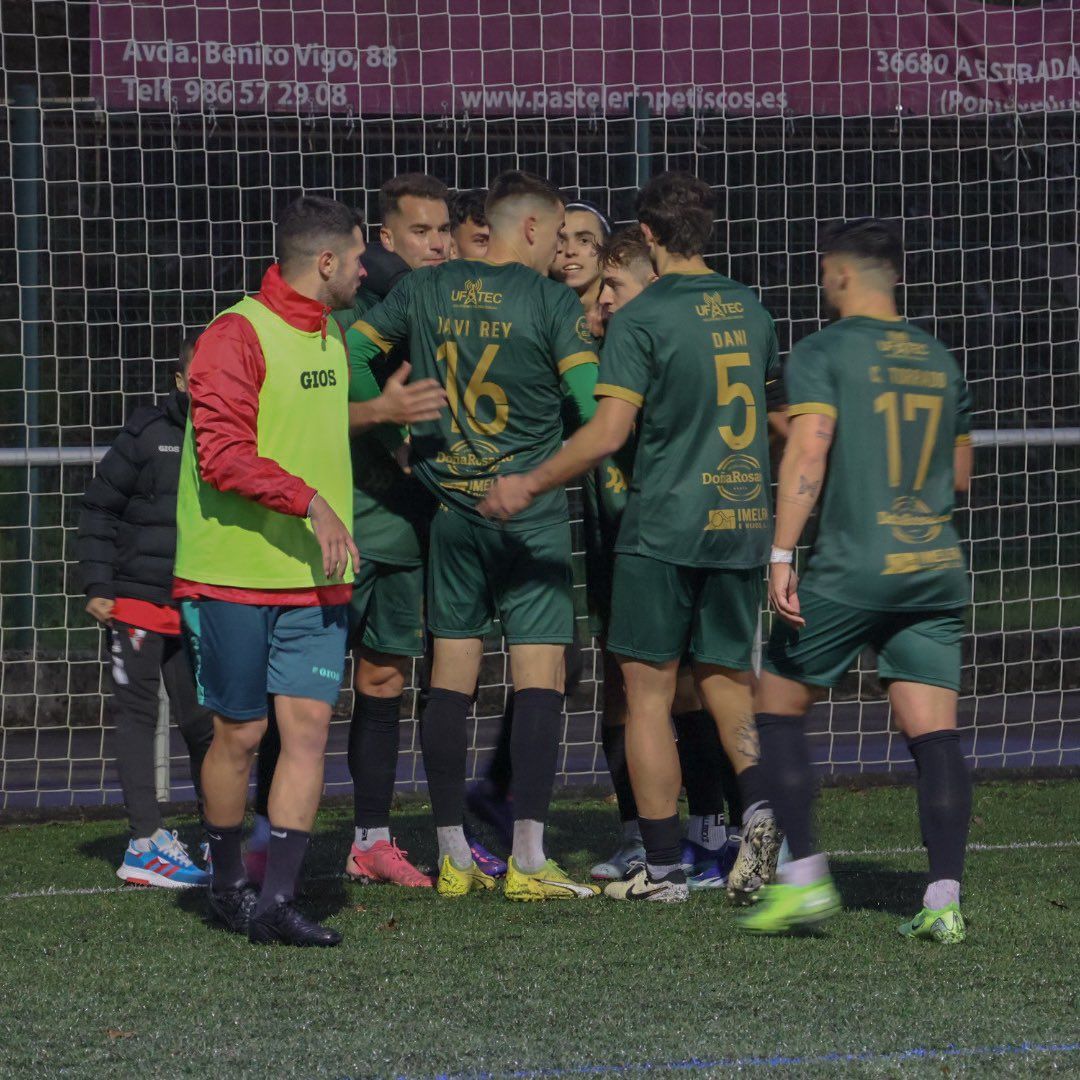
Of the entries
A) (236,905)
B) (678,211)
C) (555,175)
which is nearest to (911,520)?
(678,211)

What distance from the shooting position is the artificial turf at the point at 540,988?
12.7 ft

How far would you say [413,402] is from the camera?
5.20 meters

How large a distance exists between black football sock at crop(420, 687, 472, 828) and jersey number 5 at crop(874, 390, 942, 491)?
1627 millimetres

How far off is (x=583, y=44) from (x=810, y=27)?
112 centimetres

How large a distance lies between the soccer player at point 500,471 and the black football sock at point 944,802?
3.87ft

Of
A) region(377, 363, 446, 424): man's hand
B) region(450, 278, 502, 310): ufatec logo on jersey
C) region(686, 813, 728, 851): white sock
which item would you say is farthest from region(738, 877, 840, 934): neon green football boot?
region(450, 278, 502, 310): ufatec logo on jersey

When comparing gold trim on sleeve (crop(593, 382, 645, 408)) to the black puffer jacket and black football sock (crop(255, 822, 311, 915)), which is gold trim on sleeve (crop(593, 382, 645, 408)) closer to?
black football sock (crop(255, 822, 311, 915))

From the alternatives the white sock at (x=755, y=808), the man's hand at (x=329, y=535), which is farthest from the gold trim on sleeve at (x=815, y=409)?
the man's hand at (x=329, y=535)

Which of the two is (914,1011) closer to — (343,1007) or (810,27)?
(343,1007)

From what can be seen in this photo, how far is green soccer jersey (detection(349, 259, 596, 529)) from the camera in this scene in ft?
18.3

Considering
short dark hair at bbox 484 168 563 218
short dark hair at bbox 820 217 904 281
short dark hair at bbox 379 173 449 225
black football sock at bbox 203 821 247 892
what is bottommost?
black football sock at bbox 203 821 247 892

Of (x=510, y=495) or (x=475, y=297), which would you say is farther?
(x=475, y=297)

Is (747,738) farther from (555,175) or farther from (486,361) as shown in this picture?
(555,175)

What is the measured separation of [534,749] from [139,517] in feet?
5.41
